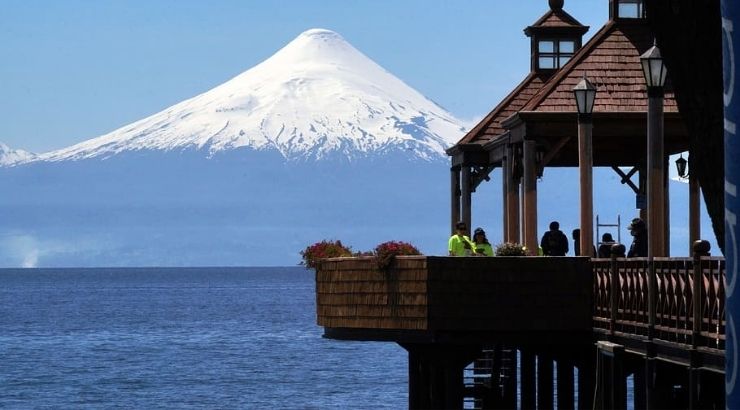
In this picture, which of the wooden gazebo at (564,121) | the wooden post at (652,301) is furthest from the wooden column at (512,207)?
the wooden post at (652,301)

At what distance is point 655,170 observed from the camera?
61.7 feet

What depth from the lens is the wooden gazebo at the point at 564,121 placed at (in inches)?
982

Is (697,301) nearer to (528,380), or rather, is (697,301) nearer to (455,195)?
(528,380)

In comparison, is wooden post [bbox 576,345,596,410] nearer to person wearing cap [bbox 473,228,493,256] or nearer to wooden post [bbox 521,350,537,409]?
person wearing cap [bbox 473,228,493,256]

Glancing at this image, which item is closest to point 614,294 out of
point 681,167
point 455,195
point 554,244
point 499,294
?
point 499,294

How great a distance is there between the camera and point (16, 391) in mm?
56188

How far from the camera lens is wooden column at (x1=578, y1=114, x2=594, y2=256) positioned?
21.9 meters

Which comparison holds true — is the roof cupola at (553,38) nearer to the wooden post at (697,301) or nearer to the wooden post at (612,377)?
the wooden post at (612,377)

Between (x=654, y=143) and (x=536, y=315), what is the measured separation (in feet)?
11.6

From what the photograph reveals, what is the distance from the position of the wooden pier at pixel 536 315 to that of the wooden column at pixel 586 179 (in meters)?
0.85

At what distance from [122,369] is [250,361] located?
6.76 metres

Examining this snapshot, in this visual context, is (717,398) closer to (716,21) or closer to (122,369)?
(716,21)

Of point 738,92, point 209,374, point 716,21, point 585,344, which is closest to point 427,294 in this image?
point 585,344

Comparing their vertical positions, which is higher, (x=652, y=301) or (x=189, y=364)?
(x=652, y=301)
